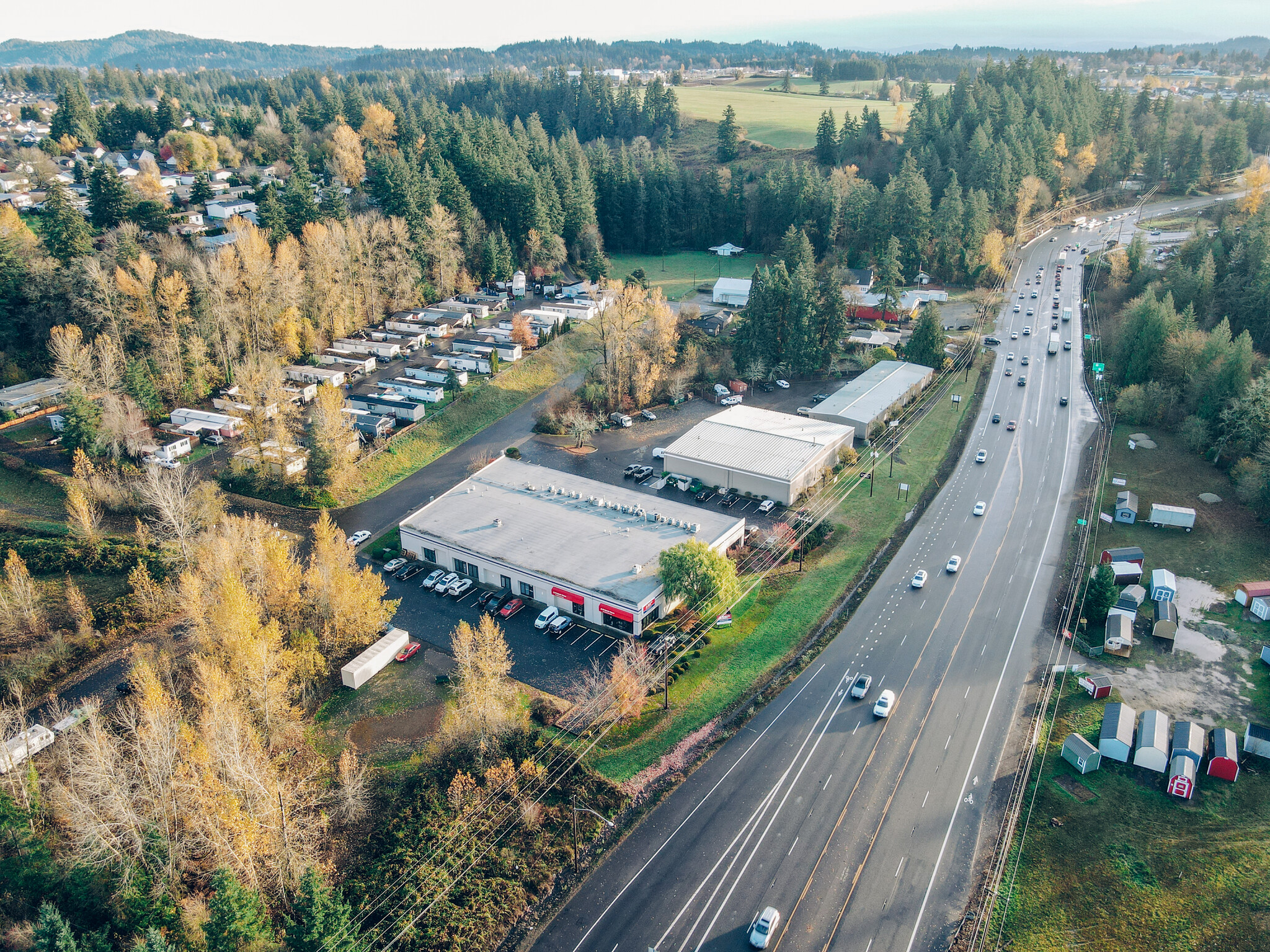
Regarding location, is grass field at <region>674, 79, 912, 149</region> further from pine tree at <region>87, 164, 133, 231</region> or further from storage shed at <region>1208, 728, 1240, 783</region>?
storage shed at <region>1208, 728, 1240, 783</region>

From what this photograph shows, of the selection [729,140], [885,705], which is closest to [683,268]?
[729,140]

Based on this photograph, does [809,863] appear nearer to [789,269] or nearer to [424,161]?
[789,269]

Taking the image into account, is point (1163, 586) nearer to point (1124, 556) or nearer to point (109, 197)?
point (1124, 556)

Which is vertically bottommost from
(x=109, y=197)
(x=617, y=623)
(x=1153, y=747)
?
(x=617, y=623)

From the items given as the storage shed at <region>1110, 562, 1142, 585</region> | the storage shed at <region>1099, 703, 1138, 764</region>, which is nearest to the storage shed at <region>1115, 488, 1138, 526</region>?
the storage shed at <region>1110, 562, 1142, 585</region>

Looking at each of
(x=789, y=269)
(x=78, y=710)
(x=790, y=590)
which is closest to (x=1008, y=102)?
(x=789, y=269)

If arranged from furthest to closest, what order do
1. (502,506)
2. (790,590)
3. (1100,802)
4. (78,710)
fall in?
(502,506) → (790,590) → (78,710) → (1100,802)

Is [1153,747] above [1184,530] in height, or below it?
below
